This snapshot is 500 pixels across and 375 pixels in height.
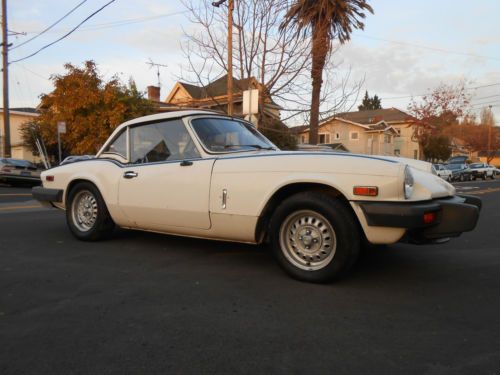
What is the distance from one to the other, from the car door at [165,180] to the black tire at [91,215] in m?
0.47

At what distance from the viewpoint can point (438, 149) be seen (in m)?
55.4

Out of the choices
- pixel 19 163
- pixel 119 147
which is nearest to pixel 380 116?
pixel 19 163

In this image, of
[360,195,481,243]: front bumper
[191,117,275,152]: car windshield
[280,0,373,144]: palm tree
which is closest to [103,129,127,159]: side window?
[191,117,275,152]: car windshield

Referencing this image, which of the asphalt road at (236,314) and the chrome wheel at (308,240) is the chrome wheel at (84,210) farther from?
the chrome wheel at (308,240)

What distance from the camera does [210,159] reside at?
4.16 meters

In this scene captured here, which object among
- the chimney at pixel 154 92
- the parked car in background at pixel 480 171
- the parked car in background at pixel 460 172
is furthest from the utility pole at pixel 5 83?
the parked car in background at pixel 480 171

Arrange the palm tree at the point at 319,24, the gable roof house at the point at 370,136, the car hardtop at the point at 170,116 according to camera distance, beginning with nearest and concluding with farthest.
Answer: the car hardtop at the point at 170,116
the palm tree at the point at 319,24
the gable roof house at the point at 370,136

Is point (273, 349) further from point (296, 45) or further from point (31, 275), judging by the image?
point (296, 45)

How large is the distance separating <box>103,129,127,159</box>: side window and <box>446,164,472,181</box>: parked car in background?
1479 inches

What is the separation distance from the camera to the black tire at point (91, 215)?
16.8 ft

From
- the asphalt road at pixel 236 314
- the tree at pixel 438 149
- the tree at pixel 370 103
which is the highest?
the tree at pixel 370 103

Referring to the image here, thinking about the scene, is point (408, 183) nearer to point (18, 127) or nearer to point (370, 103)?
point (18, 127)

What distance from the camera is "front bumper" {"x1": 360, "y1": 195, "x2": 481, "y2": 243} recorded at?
3161 mm

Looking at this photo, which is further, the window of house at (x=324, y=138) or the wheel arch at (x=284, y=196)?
the window of house at (x=324, y=138)
